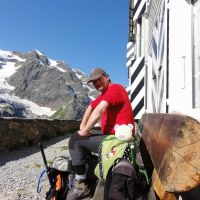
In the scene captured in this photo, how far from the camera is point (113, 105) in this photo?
15.0 ft

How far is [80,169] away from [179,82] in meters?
1.48

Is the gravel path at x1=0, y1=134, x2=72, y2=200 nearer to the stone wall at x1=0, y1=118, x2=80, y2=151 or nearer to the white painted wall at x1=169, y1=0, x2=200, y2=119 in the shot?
the stone wall at x1=0, y1=118, x2=80, y2=151

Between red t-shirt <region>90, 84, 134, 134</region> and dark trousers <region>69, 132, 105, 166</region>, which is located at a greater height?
red t-shirt <region>90, 84, 134, 134</region>

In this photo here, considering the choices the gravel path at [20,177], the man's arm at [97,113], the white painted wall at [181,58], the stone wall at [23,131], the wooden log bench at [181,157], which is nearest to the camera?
the wooden log bench at [181,157]

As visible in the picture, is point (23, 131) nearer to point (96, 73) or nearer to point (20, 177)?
point (20, 177)

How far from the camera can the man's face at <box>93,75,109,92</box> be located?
15.5ft

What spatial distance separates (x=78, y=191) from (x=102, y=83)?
1.24 metres

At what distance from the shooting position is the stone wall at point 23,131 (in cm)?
1321

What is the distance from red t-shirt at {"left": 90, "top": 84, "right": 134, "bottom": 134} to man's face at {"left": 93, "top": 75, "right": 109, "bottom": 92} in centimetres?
8

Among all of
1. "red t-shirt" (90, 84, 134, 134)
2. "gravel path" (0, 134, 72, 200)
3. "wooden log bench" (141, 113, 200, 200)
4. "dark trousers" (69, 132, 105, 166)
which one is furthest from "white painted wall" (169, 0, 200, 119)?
"gravel path" (0, 134, 72, 200)

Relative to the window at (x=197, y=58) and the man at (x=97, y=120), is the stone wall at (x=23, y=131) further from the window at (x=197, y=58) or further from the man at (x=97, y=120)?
the window at (x=197, y=58)

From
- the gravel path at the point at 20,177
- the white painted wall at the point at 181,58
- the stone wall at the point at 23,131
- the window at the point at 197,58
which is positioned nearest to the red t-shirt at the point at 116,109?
the white painted wall at the point at 181,58

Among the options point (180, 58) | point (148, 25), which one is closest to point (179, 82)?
point (180, 58)

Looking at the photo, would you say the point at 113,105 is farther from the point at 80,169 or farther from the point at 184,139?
the point at 184,139
